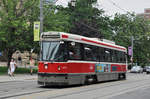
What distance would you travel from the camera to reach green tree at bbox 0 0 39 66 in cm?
3303

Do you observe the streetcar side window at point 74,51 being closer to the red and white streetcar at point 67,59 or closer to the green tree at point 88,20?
the red and white streetcar at point 67,59

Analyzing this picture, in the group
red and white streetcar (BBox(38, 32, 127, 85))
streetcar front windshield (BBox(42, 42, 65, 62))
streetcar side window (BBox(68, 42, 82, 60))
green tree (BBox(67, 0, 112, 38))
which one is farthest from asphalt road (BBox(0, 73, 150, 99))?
green tree (BBox(67, 0, 112, 38))

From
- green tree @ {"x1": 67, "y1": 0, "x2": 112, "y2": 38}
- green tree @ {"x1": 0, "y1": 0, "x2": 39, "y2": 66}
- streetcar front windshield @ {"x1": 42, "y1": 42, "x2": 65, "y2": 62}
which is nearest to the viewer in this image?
streetcar front windshield @ {"x1": 42, "y1": 42, "x2": 65, "y2": 62}

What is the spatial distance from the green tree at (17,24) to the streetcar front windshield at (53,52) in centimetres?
1554

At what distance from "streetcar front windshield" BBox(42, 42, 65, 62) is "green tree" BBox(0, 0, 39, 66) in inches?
612

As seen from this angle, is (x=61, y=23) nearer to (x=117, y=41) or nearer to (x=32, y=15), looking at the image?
(x=32, y=15)

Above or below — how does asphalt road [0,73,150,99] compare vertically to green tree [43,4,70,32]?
below

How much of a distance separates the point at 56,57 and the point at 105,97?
15.5ft

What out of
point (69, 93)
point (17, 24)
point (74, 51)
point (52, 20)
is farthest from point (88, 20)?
point (69, 93)

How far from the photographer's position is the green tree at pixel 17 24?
108ft

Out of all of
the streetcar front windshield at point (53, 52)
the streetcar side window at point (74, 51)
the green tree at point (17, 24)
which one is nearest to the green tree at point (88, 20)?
the green tree at point (17, 24)

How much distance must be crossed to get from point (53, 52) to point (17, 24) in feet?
53.3

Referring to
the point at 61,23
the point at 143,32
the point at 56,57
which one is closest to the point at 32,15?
the point at 61,23

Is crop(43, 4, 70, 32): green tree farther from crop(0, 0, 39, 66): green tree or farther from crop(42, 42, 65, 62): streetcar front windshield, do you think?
crop(42, 42, 65, 62): streetcar front windshield
